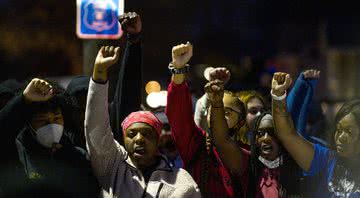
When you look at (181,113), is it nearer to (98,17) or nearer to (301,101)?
(301,101)

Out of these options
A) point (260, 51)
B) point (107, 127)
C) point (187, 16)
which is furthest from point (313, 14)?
point (107, 127)

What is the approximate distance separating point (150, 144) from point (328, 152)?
108cm

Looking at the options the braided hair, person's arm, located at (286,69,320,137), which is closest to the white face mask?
the braided hair

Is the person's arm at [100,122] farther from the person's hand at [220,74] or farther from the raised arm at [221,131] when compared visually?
the person's hand at [220,74]

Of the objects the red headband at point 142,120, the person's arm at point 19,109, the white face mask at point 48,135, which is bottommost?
the white face mask at point 48,135

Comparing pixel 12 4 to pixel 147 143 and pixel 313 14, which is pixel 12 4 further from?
pixel 147 143

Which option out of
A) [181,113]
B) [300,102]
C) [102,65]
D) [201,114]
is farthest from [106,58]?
[300,102]

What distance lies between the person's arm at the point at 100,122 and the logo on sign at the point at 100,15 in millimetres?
3805

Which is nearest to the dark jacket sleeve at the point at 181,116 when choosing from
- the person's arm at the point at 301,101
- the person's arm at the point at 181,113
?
the person's arm at the point at 181,113

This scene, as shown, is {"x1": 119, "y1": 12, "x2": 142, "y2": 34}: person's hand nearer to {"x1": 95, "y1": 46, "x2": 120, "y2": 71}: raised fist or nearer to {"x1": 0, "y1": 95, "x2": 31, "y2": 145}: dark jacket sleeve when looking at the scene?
{"x1": 95, "y1": 46, "x2": 120, "y2": 71}: raised fist

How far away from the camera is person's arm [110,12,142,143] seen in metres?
5.36

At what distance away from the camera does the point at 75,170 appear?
190 inches

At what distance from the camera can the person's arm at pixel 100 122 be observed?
15.7 ft

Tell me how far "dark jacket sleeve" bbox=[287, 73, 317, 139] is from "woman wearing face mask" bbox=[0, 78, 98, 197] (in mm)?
1697
